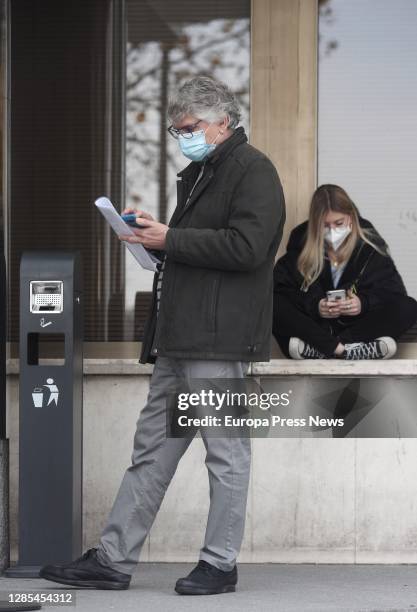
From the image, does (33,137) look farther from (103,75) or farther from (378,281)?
(378,281)

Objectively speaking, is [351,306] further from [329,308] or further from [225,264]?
[225,264]

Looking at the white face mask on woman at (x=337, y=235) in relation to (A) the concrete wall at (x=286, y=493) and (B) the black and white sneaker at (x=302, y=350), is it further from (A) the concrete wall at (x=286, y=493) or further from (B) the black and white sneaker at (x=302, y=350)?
(A) the concrete wall at (x=286, y=493)

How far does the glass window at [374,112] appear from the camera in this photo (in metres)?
6.85

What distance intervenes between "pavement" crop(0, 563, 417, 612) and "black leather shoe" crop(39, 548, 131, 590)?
53 mm

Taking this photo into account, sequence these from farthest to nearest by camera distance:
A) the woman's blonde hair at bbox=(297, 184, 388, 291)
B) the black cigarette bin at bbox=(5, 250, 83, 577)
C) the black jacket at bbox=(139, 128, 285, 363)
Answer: the woman's blonde hair at bbox=(297, 184, 388, 291) → the black cigarette bin at bbox=(5, 250, 83, 577) → the black jacket at bbox=(139, 128, 285, 363)

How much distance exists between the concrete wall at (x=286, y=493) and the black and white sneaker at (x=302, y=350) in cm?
43

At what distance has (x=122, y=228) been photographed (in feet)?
16.7

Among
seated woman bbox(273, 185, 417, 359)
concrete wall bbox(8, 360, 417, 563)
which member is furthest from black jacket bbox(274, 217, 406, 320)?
concrete wall bbox(8, 360, 417, 563)

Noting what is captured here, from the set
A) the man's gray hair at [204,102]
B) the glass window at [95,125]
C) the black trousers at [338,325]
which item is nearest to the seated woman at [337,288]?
the black trousers at [338,325]

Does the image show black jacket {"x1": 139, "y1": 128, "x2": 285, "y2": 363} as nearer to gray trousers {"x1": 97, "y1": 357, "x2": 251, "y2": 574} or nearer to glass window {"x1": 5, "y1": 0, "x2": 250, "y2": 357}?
gray trousers {"x1": 97, "y1": 357, "x2": 251, "y2": 574}

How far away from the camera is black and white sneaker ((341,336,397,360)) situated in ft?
21.4

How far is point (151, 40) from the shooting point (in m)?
6.96

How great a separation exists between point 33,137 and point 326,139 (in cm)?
158

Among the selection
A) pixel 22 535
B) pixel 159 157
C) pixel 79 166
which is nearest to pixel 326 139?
pixel 159 157
